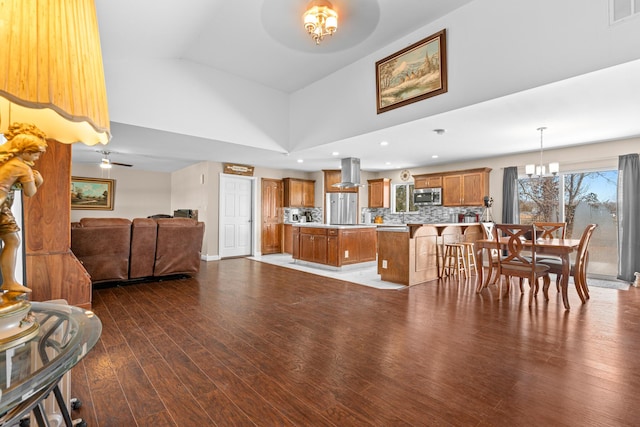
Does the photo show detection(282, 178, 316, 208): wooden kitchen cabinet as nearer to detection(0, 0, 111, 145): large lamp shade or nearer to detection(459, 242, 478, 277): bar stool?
A: detection(459, 242, 478, 277): bar stool

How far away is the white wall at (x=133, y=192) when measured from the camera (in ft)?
28.6

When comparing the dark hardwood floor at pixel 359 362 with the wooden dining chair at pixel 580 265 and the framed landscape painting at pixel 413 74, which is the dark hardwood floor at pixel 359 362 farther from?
the framed landscape painting at pixel 413 74

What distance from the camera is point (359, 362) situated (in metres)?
2.29

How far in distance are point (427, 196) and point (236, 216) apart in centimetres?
502

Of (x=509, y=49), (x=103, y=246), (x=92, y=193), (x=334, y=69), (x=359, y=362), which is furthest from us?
(x=92, y=193)

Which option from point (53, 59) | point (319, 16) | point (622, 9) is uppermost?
point (319, 16)

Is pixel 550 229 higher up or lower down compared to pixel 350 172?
lower down

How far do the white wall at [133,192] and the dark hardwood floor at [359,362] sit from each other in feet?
20.1

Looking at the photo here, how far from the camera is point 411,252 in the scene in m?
4.91

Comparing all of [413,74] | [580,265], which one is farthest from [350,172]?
[580,265]

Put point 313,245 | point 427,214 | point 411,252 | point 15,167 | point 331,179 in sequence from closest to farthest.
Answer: point 15,167 → point 411,252 → point 313,245 → point 427,214 → point 331,179

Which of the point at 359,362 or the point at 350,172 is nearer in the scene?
the point at 359,362

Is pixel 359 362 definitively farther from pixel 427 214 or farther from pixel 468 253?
pixel 427 214

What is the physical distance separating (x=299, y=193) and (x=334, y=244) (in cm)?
313
